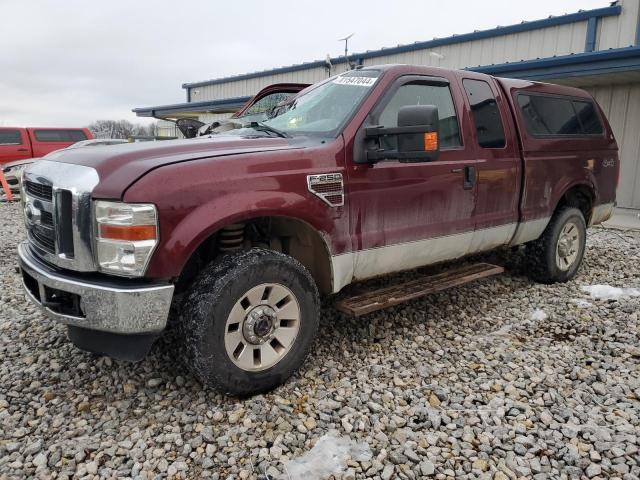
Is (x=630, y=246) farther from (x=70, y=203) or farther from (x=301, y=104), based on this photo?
(x=70, y=203)

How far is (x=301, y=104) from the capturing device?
3869 mm

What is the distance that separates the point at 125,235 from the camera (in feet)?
8.13

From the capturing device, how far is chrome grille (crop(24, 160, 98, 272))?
8.36 ft

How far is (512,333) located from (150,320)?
2.86 m

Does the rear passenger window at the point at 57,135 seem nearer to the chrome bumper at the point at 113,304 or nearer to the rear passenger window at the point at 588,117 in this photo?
the chrome bumper at the point at 113,304

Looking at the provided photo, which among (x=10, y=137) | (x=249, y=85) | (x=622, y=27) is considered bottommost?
(x=10, y=137)

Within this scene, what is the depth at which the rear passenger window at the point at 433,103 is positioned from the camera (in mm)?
3598

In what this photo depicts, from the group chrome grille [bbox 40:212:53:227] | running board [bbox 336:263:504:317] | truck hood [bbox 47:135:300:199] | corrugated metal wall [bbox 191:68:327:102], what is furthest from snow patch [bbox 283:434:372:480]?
corrugated metal wall [bbox 191:68:327:102]

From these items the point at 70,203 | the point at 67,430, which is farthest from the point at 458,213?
the point at 67,430

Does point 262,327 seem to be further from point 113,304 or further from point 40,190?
point 40,190

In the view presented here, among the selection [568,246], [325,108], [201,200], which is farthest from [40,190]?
[568,246]

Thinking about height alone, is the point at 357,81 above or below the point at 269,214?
above

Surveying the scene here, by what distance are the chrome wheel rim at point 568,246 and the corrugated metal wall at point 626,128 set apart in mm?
5772

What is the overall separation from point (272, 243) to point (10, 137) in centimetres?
1629
